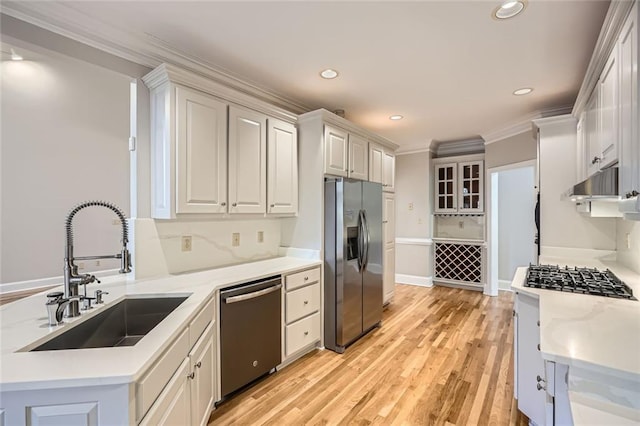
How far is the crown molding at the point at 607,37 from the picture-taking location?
1.36 metres

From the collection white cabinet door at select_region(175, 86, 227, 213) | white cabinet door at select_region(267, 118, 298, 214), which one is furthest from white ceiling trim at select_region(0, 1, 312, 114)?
white cabinet door at select_region(267, 118, 298, 214)

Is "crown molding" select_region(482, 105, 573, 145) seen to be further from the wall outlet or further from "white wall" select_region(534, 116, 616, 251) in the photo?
the wall outlet

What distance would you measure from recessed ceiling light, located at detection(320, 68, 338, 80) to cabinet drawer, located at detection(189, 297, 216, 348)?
7.00ft

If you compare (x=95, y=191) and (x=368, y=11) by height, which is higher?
(x=368, y=11)

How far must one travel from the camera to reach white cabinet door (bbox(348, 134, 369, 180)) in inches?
136

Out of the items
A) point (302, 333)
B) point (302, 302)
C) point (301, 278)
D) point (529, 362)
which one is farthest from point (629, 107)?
point (302, 333)

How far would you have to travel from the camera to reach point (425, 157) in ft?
17.8

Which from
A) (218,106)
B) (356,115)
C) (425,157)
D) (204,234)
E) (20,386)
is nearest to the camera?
(20,386)

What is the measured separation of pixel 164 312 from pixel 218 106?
1.63 m

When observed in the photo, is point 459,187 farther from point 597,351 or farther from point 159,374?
point 159,374

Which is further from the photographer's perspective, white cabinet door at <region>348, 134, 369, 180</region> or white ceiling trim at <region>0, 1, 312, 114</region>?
white cabinet door at <region>348, 134, 369, 180</region>

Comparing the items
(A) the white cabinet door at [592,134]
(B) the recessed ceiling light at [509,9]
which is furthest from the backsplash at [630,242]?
(B) the recessed ceiling light at [509,9]

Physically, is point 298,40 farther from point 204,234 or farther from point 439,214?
point 439,214

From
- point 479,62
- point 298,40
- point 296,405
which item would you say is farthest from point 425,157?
point 296,405
